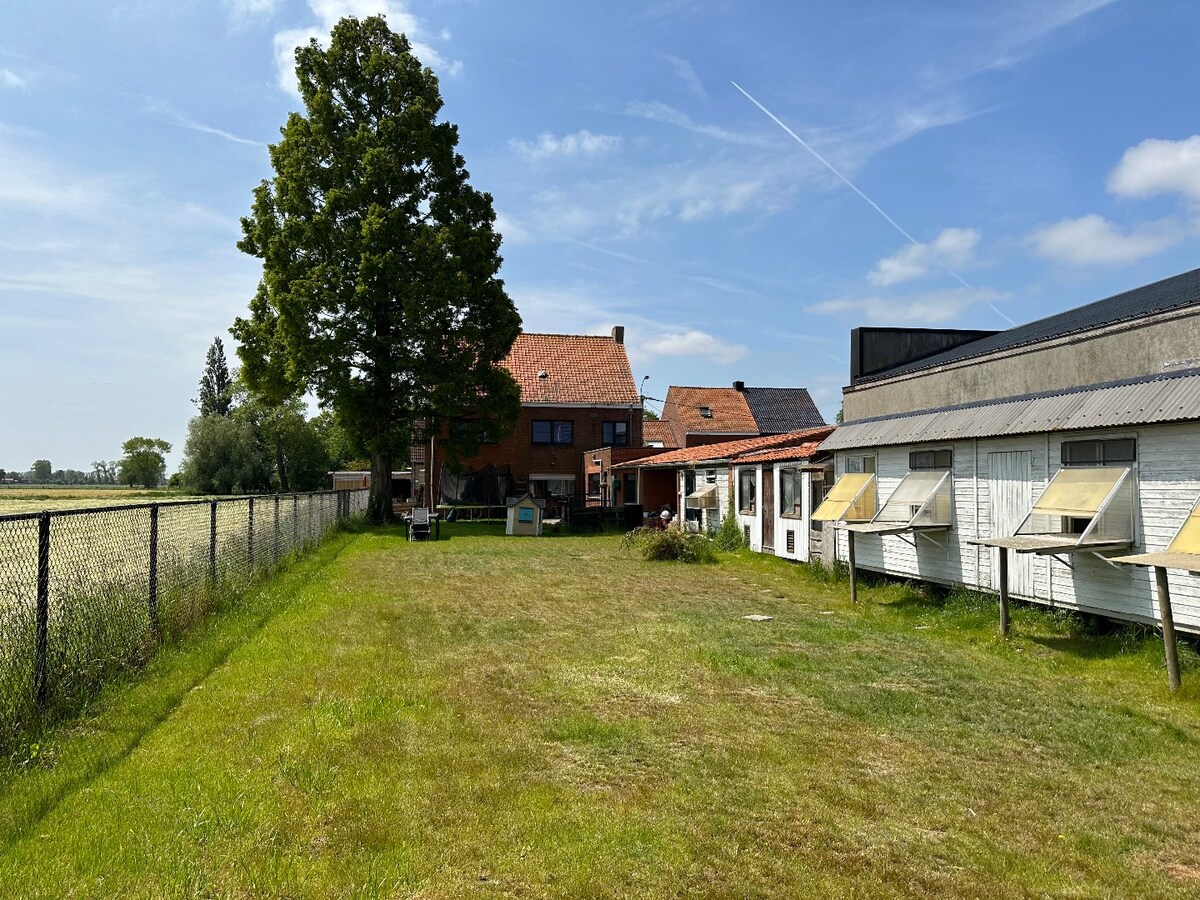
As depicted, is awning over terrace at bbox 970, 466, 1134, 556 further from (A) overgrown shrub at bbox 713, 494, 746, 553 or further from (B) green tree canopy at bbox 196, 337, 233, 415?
(B) green tree canopy at bbox 196, 337, 233, 415

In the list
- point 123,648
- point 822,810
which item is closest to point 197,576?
point 123,648

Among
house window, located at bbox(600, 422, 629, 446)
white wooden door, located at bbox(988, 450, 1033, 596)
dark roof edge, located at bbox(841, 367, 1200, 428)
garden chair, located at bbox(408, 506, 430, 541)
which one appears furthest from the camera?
house window, located at bbox(600, 422, 629, 446)

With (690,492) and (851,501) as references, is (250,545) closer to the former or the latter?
(851,501)

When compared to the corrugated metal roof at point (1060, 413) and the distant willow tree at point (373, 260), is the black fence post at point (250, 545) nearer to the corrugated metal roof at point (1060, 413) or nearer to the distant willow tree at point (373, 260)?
the corrugated metal roof at point (1060, 413)

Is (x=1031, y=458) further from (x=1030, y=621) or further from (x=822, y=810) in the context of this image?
(x=822, y=810)

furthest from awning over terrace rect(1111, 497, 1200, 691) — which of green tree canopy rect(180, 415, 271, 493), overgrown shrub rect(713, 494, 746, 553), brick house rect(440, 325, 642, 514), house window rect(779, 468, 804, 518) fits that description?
green tree canopy rect(180, 415, 271, 493)

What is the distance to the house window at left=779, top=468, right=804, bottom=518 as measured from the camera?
63.4ft

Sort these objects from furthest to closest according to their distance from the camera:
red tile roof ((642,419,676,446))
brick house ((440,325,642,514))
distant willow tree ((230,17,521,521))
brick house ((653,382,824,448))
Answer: red tile roof ((642,419,676,446)) < brick house ((653,382,824,448)) < brick house ((440,325,642,514)) < distant willow tree ((230,17,521,521))

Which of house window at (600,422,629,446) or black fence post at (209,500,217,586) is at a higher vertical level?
house window at (600,422,629,446)

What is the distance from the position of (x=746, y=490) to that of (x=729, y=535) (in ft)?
4.41

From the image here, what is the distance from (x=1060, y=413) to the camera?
10.7 meters

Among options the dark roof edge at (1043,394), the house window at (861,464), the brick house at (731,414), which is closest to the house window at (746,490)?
the house window at (861,464)

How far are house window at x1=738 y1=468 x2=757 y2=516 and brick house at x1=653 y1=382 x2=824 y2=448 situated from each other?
26.0 meters

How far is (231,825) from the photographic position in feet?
14.4
